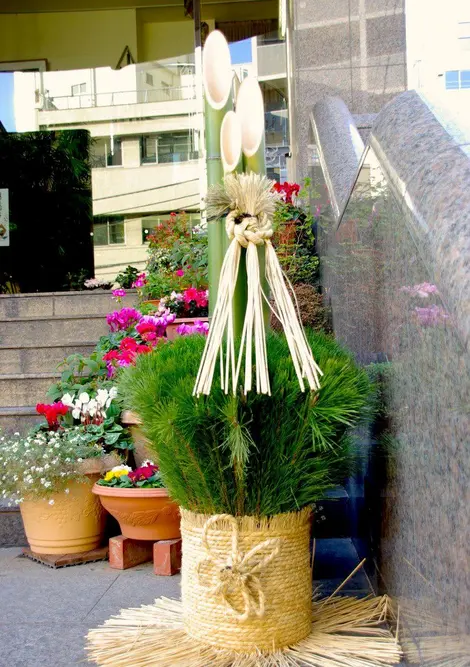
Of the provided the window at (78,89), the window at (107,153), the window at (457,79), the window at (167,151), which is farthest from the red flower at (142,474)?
the window at (78,89)

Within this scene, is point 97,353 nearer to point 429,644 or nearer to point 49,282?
point 429,644

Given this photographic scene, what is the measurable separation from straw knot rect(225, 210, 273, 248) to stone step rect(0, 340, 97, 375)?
287 cm

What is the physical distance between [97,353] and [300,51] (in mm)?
2297

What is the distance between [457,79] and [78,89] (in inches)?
227

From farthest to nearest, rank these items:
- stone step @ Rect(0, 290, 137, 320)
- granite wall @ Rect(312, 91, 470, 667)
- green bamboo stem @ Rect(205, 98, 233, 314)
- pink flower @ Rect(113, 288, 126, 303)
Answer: stone step @ Rect(0, 290, 137, 320), pink flower @ Rect(113, 288, 126, 303), green bamboo stem @ Rect(205, 98, 233, 314), granite wall @ Rect(312, 91, 470, 667)

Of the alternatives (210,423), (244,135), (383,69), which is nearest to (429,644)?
(210,423)

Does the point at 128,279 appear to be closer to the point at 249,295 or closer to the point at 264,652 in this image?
the point at 249,295

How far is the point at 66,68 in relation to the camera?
8750 millimetres

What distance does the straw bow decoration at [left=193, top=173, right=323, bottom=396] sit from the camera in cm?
175

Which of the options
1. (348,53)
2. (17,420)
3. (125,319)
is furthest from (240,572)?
(348,53)

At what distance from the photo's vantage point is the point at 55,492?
2.99 m

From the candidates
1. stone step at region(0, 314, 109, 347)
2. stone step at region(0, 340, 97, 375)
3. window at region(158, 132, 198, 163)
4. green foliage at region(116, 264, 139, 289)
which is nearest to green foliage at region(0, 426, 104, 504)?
stone step at region(0, 340, 97, 375)

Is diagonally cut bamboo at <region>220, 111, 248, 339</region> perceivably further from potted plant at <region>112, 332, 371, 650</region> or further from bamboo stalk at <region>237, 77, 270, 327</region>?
potted plant at <region>112, 332, 371, 650</region>

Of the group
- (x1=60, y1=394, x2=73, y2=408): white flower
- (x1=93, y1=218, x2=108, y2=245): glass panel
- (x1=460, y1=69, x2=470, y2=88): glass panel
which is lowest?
(x1=60, y1=394, x2=73, y2=408): white flower
